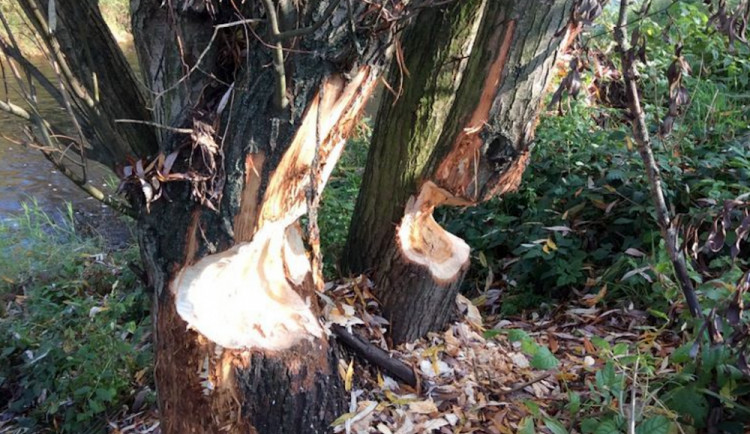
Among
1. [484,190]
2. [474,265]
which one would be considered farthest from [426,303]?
[474,265]

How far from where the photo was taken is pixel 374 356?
277 cm

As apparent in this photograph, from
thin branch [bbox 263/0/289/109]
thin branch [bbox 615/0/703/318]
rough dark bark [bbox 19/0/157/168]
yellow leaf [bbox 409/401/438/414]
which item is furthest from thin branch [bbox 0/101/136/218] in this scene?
thin branch [bbox 615/0/703/318]

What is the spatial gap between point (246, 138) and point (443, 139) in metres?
0.92

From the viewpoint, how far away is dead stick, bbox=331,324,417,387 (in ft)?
9.04

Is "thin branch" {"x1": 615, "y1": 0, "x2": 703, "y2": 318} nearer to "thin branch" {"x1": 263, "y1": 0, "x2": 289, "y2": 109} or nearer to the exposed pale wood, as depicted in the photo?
the exposed pale wood

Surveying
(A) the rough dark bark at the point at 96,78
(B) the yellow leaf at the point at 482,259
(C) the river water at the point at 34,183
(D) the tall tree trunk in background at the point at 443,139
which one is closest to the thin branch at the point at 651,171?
(D) the tall tree trunk in background at the point at 443,139

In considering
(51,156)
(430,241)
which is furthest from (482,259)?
(51,156)

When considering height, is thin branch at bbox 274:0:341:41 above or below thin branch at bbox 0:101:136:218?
above

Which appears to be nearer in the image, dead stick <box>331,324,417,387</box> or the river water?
dead stick <box>331,324,417,387</box>

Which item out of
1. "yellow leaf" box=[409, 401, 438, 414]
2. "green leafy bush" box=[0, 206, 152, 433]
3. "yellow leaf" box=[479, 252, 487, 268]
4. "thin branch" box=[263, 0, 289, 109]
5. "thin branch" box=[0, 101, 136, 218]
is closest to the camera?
"thin branch" box=[263, 0, 289, 109]

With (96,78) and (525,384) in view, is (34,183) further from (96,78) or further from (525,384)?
(525,384)

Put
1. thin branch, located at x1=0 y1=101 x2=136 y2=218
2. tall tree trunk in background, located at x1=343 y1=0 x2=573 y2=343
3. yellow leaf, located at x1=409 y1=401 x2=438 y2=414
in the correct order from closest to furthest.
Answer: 1. thin branch, located at x1=0 y1=101 x2=136 y2=218
2. tall tree trunk in background, located at x1=343 y1=0 x2=573 y2=343
3. yellow leaf, located at x1=409 y1=401 x2=438 y2=414

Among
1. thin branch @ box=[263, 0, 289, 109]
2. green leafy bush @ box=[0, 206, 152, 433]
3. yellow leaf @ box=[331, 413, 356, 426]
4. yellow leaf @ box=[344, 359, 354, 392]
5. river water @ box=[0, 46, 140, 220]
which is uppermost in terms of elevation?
thin branch @ box=[263, 0, 289, 109]

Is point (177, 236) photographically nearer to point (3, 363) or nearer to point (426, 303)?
point (426, 303)
